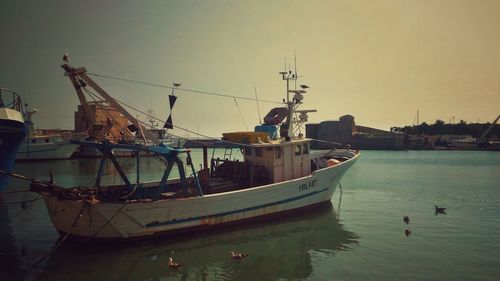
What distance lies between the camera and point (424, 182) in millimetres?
30594

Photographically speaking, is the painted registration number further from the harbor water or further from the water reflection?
the water reflection

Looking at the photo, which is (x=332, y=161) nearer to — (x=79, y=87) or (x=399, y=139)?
(x=79, y=87)

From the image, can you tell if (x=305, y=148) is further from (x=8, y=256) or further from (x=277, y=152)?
(x=8, y=256)

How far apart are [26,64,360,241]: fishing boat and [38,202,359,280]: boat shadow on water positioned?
437 mm

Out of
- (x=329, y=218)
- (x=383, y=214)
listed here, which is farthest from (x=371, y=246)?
(x=383, y=214)

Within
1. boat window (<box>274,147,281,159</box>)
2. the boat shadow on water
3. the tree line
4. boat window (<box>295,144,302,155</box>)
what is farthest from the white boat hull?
the tree line

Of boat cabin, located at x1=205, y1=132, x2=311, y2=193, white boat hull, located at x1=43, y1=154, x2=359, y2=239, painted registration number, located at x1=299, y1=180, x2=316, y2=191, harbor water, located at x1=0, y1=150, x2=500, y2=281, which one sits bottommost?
harbor water, located at x1=0, y1=150, x2=500, y2=281

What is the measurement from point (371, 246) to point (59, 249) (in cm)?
1073

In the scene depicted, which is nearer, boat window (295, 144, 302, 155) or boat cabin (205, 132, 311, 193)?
boat cabin (205, 132, 311, 193)

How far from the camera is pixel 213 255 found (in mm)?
11281

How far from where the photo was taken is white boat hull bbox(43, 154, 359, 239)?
434 inches

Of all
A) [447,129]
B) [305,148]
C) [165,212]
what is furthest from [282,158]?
[447,129]

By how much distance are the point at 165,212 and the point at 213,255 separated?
87.9 inches

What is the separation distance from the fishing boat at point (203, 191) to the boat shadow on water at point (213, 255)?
437 millimetres
